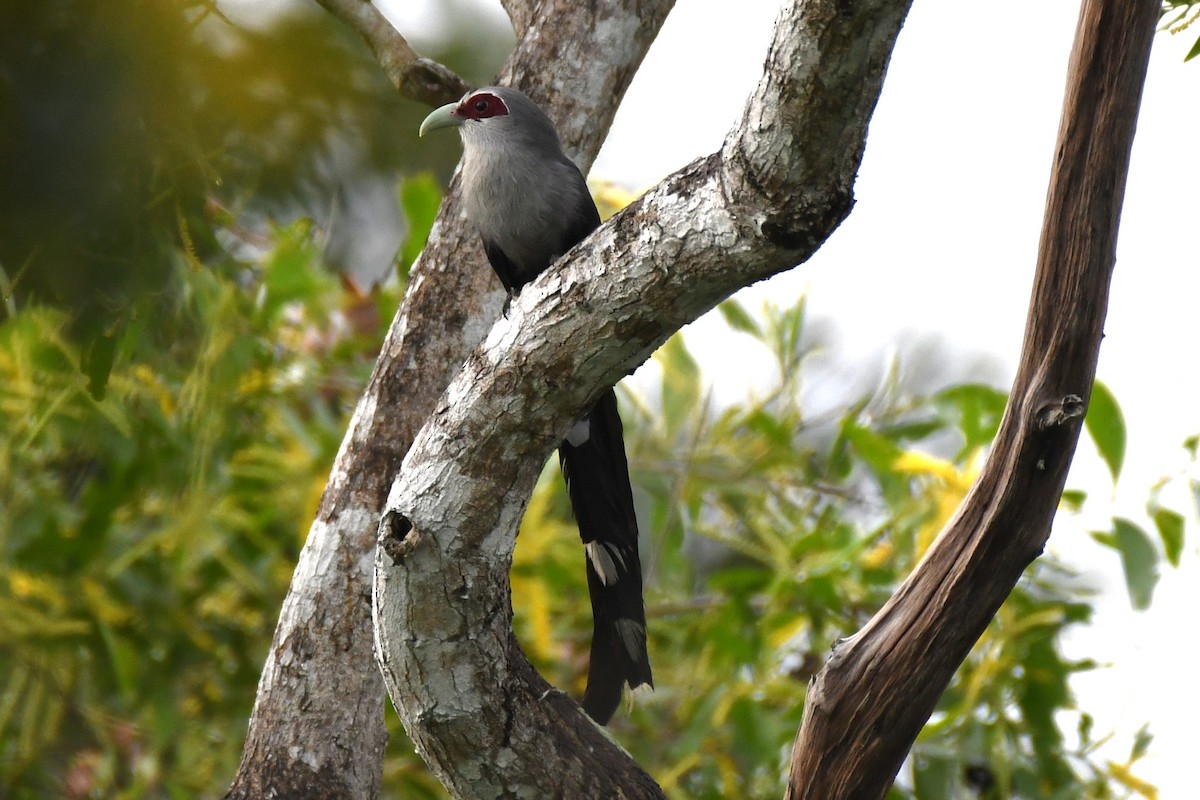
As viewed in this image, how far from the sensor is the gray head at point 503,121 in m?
3.21

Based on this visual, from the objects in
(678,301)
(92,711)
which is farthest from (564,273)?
(92,711)

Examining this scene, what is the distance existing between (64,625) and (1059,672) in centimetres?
347

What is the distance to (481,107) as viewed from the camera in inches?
131

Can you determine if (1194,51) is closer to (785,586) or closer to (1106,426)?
(1106,426)

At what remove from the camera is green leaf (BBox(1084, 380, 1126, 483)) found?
2.94 metres

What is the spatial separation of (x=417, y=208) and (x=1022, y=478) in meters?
2.52

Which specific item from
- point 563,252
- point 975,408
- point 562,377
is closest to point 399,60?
point 563,252

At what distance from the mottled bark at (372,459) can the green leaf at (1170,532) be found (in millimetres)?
1899

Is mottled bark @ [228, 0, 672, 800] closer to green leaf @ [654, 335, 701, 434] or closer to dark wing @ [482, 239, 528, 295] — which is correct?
dark wing @ [482, 239, 528, 295]

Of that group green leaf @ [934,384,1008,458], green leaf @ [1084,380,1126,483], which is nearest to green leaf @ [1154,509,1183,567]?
green leaf @ [1084,380,1126,483]

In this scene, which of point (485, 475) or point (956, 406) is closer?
point (485, 475)

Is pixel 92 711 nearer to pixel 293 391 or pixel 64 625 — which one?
pixel 64 625

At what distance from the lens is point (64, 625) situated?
171 inches

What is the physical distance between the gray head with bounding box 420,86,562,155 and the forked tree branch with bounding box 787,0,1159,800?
1.54 metres
